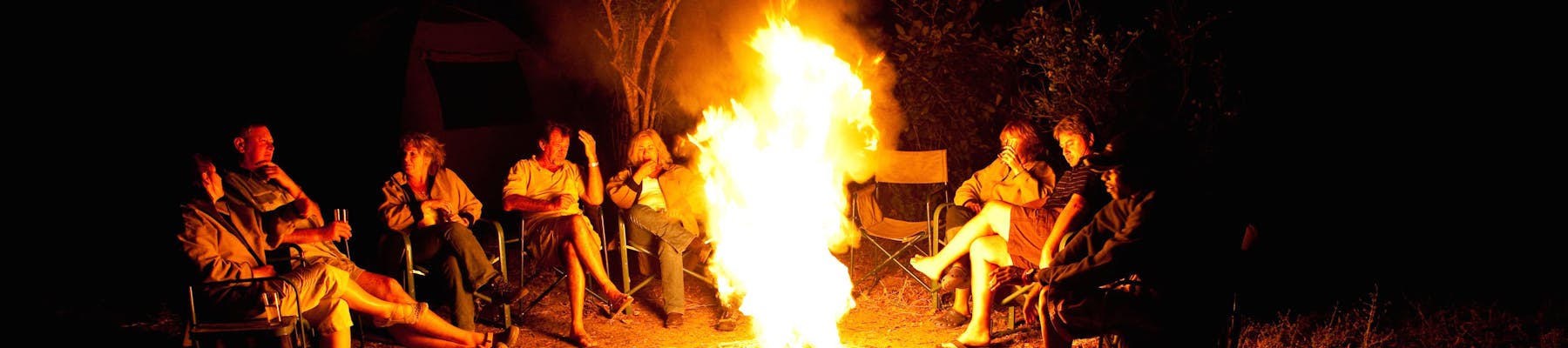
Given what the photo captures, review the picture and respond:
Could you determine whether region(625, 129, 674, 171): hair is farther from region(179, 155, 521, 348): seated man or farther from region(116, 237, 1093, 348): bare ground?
region(179, 155, 521, 348): seated man

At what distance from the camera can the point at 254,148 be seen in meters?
3.73

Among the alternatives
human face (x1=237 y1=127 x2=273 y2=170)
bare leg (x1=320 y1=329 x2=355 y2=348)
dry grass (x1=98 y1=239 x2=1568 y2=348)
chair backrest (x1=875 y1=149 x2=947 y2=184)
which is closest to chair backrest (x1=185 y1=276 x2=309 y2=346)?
dry grass (x1=98 y1=239 x2=1568 y2=348)

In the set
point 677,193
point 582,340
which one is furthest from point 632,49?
point 582,340

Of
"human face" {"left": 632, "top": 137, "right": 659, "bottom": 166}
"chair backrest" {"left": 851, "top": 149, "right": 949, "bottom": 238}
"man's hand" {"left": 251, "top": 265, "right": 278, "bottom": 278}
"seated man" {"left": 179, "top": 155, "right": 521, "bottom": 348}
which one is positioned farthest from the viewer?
"chair backrest" {"left": 851, "top": 149, "right": 949, "bottom": 238}

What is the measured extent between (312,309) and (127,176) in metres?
3.85

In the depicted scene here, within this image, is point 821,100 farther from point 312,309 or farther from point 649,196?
point 312,309

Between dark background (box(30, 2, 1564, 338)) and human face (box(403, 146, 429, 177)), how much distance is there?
0.69m

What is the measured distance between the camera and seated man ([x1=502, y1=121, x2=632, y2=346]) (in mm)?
4480

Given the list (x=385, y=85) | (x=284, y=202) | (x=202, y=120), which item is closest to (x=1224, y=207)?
(x=284, y=202)

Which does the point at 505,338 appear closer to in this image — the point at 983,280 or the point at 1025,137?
the point at 983,280

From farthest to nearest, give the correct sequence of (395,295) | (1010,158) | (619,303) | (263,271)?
(1010,158) < (619,303) < (395,295) < (263,271)

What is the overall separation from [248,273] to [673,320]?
184 centimetres

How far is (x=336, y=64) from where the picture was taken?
20.7 ft

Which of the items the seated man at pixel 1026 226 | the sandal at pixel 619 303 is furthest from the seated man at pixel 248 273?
the seated man at pixel 1026 226
